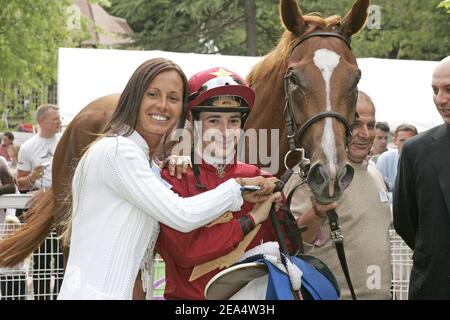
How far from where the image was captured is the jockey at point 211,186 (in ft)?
11.8

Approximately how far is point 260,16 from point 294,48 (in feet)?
56.2

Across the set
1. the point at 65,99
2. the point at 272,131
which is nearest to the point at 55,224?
the point at 272,131

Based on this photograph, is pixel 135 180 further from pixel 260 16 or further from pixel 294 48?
pixel 260 16

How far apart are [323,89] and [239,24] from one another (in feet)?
57.2

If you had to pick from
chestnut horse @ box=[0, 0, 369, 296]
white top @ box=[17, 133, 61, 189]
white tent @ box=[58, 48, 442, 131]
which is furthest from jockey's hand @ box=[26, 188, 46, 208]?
white tent @ box=[58, 48, 442, 131]

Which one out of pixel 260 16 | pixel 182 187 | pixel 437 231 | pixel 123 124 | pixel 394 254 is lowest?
pixel 394 254

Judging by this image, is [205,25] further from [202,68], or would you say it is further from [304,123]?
[304,123]

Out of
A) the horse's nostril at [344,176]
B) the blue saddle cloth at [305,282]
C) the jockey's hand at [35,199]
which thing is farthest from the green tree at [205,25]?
the blue saddle cloth at [305,282]

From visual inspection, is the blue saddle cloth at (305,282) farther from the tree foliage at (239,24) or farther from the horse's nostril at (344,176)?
the tree foliage at (239,24)

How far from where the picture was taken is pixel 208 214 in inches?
136

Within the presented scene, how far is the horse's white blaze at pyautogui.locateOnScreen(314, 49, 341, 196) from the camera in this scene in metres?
4.17

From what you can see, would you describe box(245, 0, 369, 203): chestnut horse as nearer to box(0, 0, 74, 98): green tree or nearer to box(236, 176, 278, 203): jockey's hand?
box(236, 176, 278, 203): jockey's hand

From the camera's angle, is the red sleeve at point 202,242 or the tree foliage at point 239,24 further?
the tree foliage at point 239,24

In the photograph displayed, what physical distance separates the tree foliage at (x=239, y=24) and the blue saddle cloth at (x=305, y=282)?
56.8 feet
